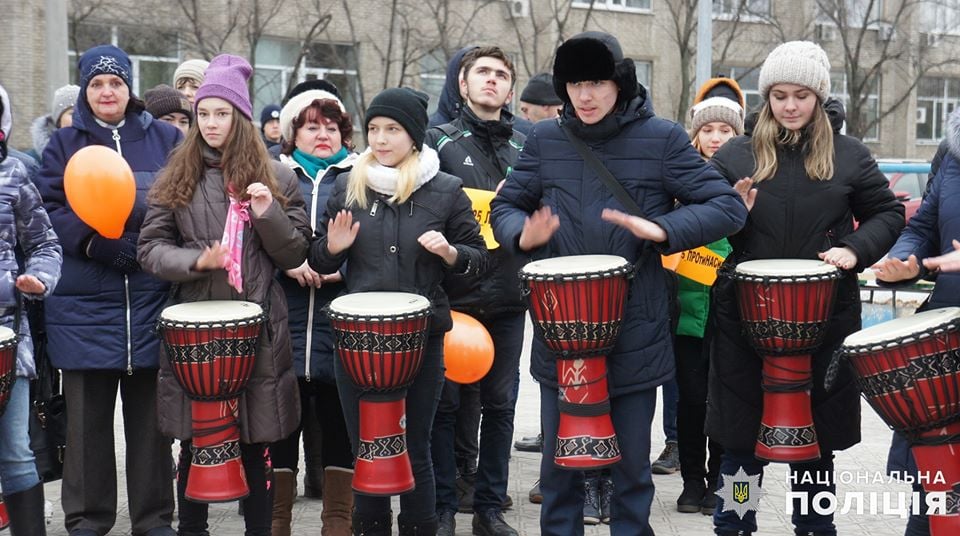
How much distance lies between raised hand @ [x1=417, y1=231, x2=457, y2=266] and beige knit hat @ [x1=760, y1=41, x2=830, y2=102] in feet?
4.60

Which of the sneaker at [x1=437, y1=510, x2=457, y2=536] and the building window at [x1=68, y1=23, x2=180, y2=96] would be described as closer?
the sneaker at [x1=437, y1=510, x2=457, y2=536]

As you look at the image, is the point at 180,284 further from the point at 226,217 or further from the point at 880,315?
the point at 880,315

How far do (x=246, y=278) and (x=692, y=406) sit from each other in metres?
2.42

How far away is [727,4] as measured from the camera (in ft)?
89.8

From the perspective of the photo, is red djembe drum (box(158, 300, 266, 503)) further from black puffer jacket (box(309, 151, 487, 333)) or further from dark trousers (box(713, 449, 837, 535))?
dark trousers (box(713, 449, 837, 535))

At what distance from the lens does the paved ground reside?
18.6ft

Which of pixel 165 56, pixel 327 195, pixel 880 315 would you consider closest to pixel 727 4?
pixel 165 56

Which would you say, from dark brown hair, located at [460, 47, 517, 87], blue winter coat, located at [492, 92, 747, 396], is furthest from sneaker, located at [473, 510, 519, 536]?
dark brown hair, located at [460, 47, 517, 87]

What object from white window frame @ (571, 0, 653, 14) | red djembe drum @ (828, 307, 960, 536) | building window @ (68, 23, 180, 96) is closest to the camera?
red djembe drum @ (828, 307, 960, 536)

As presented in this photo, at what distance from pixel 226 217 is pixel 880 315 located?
681 centimetres

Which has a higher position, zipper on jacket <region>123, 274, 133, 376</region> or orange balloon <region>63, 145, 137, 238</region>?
orange balloon <region>63, 145, 137, 238</region>

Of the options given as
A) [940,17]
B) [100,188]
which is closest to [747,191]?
[100,188]

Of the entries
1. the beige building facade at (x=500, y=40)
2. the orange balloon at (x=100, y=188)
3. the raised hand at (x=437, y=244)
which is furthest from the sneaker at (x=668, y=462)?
the beige building facade at (x=500, y=40)

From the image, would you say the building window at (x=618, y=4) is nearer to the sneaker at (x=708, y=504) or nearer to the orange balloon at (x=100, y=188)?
the sneaker at (x=708, y=504)
